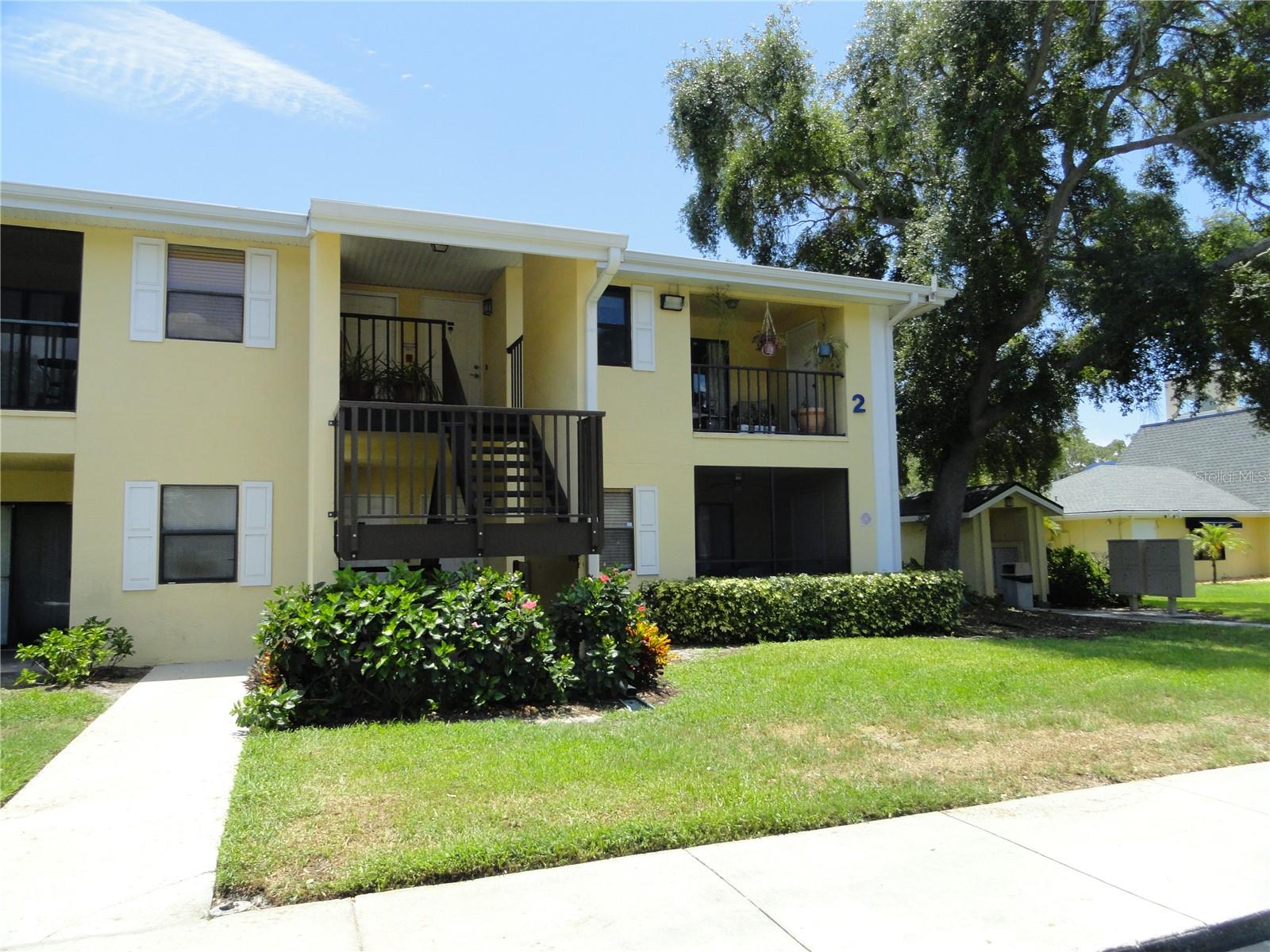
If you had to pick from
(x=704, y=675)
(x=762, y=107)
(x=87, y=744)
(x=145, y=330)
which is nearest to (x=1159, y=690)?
(x=704, y=675)

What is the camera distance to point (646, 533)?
12812 mm

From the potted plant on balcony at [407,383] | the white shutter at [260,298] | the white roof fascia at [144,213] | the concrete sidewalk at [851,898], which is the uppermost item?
the white roof fascia at [144,213]

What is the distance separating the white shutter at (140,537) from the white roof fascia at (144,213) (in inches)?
121

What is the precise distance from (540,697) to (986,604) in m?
11.7

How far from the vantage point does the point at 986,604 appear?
666 inches

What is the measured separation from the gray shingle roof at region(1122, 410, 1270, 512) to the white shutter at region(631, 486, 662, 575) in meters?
25.0

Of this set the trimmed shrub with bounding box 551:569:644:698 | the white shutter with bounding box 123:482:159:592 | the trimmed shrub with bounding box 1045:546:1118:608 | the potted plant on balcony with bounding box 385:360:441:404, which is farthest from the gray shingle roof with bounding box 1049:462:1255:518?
the white shutter with bounding box 123:482:159:592

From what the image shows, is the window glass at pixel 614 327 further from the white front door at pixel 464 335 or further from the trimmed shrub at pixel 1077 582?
the trimmed shrub at pixel 1077 582

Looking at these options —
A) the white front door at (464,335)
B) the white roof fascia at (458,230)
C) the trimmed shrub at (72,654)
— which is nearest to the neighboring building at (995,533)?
the white front door at (464,335)

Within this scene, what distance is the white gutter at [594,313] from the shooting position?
34.2ft

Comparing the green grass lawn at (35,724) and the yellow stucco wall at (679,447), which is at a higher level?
the yellow stucco wall at (679,447)

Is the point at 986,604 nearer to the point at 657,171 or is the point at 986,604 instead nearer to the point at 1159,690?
the point at 1159,690

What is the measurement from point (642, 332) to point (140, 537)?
7164 mm

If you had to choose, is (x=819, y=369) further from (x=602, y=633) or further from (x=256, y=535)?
(x=256, y=535)
